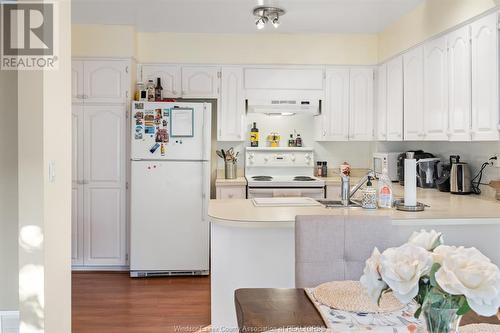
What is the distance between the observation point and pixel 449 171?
375cm

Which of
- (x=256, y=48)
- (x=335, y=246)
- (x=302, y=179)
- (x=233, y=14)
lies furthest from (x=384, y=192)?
(x=256, y=48)

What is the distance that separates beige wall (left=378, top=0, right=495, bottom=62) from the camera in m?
3.17

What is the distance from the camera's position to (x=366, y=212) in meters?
2.61

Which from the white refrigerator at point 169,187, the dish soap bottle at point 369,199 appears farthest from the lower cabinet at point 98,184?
the dish soap bottle at point 369,199

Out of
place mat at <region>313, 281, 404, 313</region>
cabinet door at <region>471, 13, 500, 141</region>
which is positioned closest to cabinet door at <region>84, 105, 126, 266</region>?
cabinet door at <region>471, 13, 500, 141</region>

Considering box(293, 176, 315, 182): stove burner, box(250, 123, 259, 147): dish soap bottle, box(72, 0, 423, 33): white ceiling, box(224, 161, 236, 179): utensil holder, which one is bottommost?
box(293, 176, 315, 182): stove burner

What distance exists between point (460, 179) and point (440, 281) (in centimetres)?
294

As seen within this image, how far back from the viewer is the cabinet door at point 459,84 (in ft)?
10.5

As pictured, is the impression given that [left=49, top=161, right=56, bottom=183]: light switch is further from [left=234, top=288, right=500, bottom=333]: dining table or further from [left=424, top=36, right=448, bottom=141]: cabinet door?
[left=424, top=36, right=448, bottom=141]: cabinet door

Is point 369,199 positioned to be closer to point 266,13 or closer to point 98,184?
point 266,13

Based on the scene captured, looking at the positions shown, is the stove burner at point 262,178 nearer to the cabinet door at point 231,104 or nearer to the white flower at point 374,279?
the cabinet door at point 231,104

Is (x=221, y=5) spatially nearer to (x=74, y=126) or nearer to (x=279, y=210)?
(x=74, y=126)

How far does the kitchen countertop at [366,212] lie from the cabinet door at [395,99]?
1.45m

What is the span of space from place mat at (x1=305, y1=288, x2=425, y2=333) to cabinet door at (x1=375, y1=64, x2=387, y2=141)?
344 centimetres
